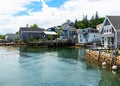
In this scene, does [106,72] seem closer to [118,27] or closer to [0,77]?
[0,77]

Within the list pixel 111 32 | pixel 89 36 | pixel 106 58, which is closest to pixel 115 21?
pixel 111 32

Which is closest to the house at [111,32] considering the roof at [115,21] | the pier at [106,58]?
the roof at [115,21]

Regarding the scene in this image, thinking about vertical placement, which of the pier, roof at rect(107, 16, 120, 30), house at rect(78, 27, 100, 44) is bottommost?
the pier

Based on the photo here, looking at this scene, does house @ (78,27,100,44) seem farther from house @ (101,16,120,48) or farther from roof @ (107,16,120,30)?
roof @ (107,16,120,30)

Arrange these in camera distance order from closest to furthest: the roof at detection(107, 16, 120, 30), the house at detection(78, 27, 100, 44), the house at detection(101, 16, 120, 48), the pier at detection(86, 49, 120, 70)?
the pier at detection(86, 49, 120, 70), the roof at detection(107, 16, 120, 30), the house at detection(101, 16, 120, 48), the house at detection(78, 27, 100, 44)

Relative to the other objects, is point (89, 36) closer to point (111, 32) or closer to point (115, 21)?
point (111, 32)

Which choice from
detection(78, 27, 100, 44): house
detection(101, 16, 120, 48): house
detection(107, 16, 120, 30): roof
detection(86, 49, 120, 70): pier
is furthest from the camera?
detection(78, 27, 100, 44): house

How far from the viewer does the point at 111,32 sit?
44.1 metres

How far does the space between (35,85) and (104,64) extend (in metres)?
12.3

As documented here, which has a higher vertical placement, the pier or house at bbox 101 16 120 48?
house at bbox 101 16 120 48

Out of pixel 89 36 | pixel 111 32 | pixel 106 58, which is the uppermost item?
pixel 111 32

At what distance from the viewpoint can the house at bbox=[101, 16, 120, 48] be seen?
42.4m

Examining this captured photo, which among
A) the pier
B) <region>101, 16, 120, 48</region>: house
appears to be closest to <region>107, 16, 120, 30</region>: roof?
<region>101, 16, 120, 48</region>: house

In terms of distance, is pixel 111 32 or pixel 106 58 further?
pixel 111 32
